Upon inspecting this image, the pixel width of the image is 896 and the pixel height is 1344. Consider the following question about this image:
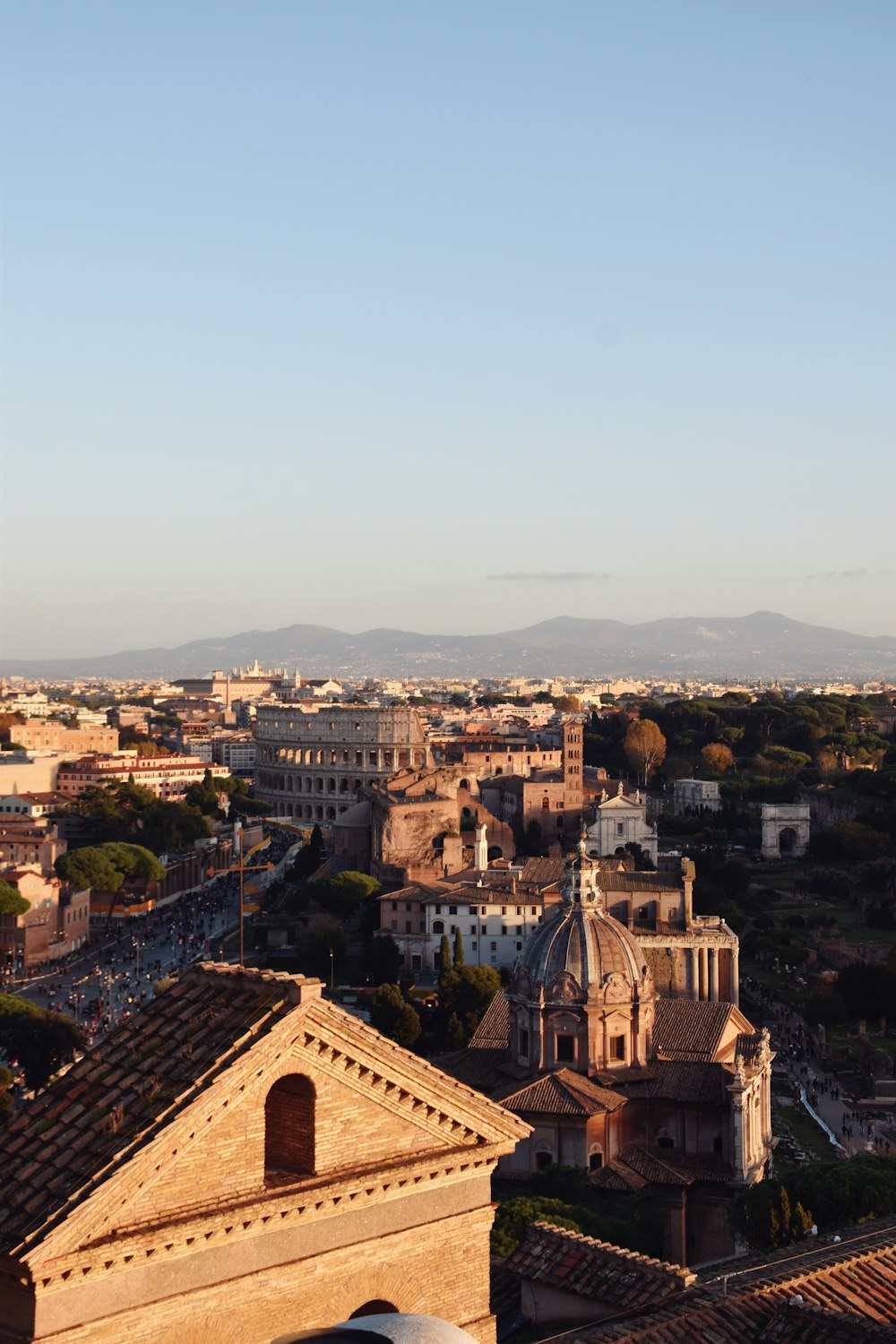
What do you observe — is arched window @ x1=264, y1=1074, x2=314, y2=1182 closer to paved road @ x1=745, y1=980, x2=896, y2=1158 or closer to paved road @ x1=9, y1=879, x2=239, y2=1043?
paved road @ x1=745, y1=980, x2=896, y2=1158

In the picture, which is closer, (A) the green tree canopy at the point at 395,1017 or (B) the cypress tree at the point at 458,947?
(A) the green tree canopy at the point at 395,1017

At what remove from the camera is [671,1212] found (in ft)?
73.8

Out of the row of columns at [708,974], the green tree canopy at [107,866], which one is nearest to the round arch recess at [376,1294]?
the row of columns at [708,974]

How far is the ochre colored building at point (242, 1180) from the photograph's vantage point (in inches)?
256

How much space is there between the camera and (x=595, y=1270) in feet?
41.7

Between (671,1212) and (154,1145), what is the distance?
17.0 m

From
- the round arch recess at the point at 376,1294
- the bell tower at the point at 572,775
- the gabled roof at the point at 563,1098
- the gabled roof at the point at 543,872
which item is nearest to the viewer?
the round arch recess at the point at 376,1294

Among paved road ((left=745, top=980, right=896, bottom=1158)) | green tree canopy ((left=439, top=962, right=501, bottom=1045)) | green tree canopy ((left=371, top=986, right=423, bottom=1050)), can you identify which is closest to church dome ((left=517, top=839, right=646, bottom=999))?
paved road ((left=745, top=980, right=896, bottom=1158))

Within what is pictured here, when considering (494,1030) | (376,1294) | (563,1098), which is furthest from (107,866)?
(376,1294)

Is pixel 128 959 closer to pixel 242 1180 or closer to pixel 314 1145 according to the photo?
pixel 314 1145

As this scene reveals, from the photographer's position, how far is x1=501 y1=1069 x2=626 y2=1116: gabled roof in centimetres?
2555

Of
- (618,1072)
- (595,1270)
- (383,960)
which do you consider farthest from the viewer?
(383,960)

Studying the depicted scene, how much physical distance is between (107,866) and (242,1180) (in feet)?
153

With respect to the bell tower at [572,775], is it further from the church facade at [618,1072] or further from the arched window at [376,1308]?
the arched window at [376,1308]
